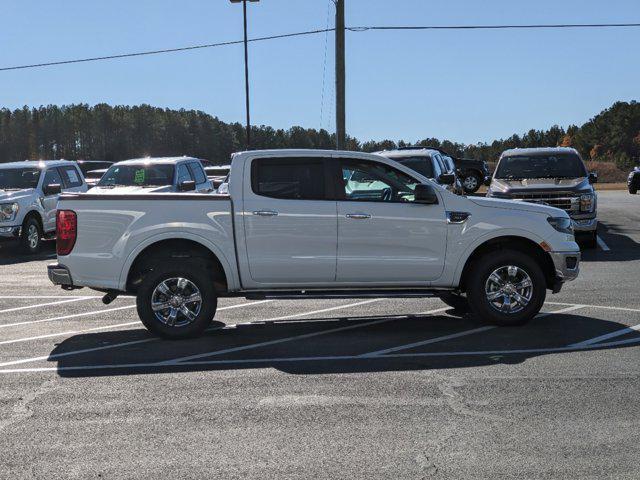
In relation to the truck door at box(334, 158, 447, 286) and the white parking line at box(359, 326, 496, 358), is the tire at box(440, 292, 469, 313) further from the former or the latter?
the truck door at box(334, 158, 447, 286)

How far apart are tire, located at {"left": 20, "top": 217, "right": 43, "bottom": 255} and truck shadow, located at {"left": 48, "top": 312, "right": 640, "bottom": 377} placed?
33.7ft

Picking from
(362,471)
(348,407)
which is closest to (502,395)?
(348,407)

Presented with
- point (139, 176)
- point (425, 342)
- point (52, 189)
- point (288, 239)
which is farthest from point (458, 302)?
point (52, 189)

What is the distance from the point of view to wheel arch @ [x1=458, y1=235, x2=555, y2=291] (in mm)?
10211

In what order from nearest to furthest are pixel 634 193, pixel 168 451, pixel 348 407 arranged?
pixel 168 451 → pixel 348 407 → pixel 634 193

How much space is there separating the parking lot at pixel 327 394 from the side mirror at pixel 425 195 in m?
1.39

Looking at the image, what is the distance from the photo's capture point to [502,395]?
23.3 feet

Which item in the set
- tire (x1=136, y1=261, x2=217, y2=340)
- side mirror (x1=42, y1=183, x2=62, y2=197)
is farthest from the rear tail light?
side mirror (x1=42, y1=183, x2=62, y2=197)

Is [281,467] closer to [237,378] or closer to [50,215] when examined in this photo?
Answer: [237,378]

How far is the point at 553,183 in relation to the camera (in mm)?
18203

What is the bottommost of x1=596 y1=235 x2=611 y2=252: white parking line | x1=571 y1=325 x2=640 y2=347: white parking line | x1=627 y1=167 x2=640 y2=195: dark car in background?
x1=596 y1=235 x2=611 y2=252: white parking line

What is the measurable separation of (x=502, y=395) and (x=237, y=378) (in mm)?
2209

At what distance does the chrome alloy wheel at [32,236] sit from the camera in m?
19.9

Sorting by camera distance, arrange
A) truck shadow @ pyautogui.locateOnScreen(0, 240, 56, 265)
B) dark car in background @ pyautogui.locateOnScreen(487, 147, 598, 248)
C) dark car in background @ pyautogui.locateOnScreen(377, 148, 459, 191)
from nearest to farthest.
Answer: dark car in background @ pyautogui.locateOnScreen(487, 147, 598, 248)
truck shadow @ pyautogui.locateOnScreen(0, 240, 56, 265)
dark car in background @ pyautogui.locateOnScreen(377, 148, 459, 191)
